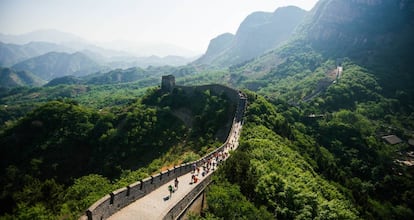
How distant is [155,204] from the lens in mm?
19422

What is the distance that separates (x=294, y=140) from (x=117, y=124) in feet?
114

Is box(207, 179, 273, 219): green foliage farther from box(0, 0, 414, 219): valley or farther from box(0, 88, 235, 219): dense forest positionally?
box(0, 88, 235, 219): dense forest

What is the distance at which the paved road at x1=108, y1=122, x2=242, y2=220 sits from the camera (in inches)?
684

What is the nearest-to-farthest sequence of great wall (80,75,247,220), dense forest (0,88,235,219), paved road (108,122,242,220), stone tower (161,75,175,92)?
great wall (80,75,247,220) < paved road (108,122,242,220) < dense forest (0,88,235,219) < stone tower (161,75,175,92)

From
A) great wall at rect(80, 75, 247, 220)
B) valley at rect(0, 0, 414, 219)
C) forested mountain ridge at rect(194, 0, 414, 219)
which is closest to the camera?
great wall at rect(80, 75, 247, 220)

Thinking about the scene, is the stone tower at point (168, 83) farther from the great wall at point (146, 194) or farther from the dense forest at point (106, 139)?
the great wall at point (146, 194)

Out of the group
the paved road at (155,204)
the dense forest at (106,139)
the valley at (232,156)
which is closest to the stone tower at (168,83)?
the valley at (232,156)

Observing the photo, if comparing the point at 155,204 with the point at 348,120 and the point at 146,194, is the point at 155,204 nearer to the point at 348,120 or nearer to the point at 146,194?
the point at 146,194

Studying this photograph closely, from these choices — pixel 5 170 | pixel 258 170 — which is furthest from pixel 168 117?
pixel 258 170

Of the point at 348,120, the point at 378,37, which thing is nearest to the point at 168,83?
the point at 348,120

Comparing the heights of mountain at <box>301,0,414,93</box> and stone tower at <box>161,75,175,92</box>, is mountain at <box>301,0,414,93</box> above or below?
above

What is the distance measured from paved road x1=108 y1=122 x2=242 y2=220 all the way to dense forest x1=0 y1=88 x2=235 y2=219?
1860cm

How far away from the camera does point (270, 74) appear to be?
616 ft

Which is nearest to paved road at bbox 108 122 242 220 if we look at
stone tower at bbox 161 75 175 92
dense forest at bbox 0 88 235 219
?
dense forest at bbox 0 88 235 219
